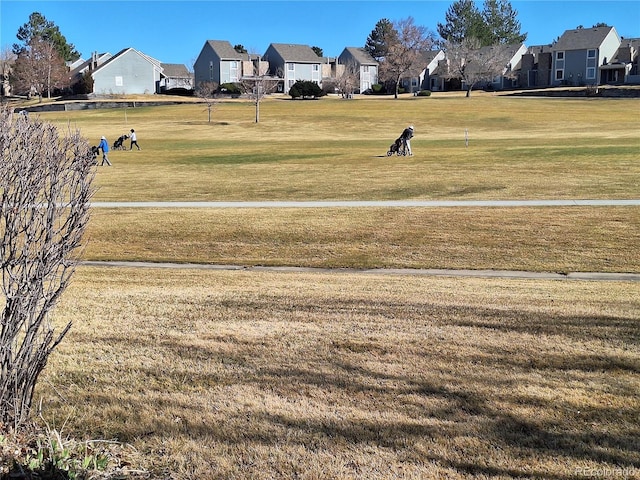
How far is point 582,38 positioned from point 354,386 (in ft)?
320

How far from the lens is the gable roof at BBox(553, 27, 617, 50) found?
8962cm

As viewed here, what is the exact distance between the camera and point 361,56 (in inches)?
4146

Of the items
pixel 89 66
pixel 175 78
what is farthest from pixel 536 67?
pixel 89 66

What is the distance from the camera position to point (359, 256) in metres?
13.9

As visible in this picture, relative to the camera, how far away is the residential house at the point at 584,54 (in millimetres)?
89750

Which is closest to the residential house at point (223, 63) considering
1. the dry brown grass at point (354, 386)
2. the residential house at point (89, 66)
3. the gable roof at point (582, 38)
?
the residential house at point (89, 66)

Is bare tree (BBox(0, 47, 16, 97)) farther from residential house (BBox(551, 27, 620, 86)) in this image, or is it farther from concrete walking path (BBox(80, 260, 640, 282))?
concrete walking path (BBox(80, 260, 640, 282))

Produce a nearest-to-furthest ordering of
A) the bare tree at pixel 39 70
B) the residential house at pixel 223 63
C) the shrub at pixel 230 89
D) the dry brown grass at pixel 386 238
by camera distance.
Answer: the dry brown grass at pixel 386 238, the shrub at pixel 230 89, the bare tree at pixel 39 70, the residential house at pixel 223 63

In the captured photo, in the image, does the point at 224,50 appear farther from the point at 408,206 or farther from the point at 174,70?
the point at 408,206

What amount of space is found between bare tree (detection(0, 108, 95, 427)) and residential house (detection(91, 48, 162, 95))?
9095 cm

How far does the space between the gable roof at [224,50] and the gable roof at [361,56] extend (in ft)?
57.1

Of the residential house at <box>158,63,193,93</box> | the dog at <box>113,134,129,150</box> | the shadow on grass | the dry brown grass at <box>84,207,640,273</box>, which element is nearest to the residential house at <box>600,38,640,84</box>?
the residential house at <box>158,63,193,93</box>

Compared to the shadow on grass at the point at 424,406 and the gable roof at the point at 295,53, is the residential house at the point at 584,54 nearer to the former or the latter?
the gable roof at the point at 295,53

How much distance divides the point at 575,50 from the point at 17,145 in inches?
Answer: 3824
